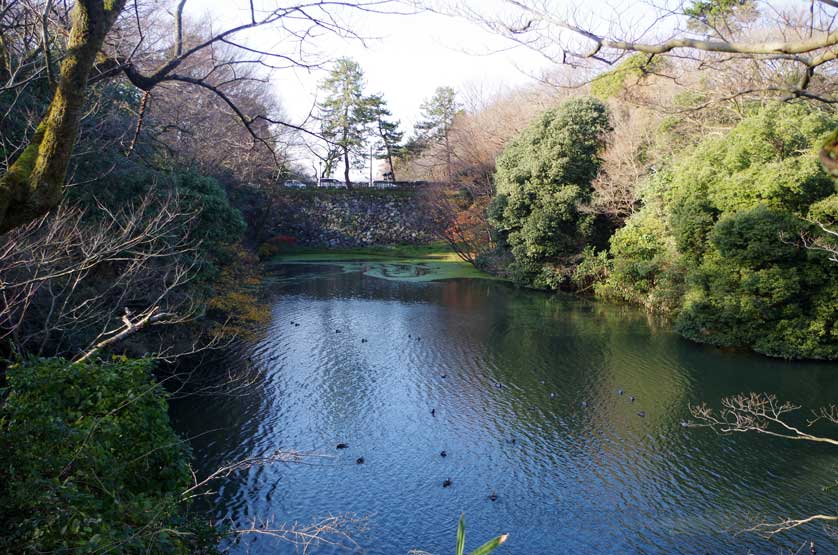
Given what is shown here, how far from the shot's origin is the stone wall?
39.2m

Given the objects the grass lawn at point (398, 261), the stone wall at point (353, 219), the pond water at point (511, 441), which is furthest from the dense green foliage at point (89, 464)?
the stone wall at point (353, 219)

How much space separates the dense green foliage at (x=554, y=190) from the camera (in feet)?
79.6

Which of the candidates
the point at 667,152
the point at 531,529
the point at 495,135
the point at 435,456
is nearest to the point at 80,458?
the point at 531,529

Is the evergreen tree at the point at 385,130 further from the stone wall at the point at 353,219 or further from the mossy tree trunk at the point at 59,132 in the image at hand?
the mossy tree trunk at the point at 59,132

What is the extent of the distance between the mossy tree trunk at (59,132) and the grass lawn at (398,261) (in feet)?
83.4

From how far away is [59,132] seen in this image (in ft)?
11.3

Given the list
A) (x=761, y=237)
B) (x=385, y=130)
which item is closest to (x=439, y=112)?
(x=385, y=130)

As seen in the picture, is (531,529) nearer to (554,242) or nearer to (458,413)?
(458,413)

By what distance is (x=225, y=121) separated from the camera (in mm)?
21500

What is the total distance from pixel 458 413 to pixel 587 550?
15.4ft

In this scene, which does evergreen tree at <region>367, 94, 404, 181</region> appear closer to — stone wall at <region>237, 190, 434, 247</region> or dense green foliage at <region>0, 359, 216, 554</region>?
stone wall at <region>237, 190, 434, 247</region>

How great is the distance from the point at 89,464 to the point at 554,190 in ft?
70.9

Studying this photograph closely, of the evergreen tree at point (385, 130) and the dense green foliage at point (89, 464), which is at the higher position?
the evergreen tree at point (385, 130)

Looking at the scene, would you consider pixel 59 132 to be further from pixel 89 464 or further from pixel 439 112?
pixel 439 112
